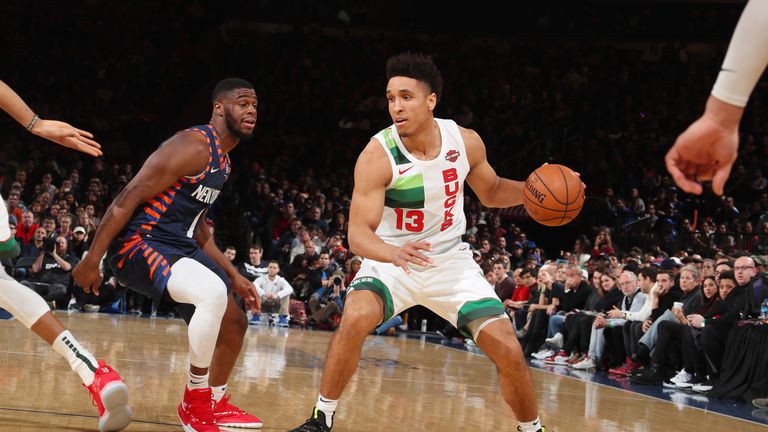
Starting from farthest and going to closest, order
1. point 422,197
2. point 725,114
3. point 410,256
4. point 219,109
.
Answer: point 219,109 → point 422,197 → point 410,256 → point 725,114

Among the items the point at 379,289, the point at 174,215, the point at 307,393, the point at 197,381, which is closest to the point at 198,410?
the point at 197,381

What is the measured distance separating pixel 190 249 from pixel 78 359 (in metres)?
0.83

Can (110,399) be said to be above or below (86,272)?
below

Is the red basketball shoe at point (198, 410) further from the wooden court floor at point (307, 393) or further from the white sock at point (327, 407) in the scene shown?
the white sock at point (327, 407)

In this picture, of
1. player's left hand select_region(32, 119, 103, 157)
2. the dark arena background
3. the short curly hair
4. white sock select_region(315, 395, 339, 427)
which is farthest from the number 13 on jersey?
the dark arena background

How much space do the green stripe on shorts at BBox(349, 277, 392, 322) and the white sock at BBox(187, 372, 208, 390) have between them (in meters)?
0.92

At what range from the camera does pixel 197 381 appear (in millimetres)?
4488

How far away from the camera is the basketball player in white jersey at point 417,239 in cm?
414

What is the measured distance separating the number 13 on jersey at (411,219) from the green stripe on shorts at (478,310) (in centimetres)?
48

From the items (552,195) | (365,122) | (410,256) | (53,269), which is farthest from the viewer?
(365,122)

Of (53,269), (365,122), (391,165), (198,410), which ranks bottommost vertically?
(198,410)

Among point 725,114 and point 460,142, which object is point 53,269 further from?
point 725,114

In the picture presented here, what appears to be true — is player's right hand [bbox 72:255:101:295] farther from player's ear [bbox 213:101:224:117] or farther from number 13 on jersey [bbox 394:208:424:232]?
number 13 on jersey [bbox 394:208:424:232]

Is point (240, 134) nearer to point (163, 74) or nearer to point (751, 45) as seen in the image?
point (751, 45)
